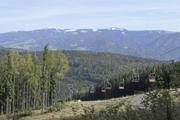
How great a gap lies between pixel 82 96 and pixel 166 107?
18477 cm

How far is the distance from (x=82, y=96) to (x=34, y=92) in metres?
59.9

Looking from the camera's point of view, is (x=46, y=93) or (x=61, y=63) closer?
(x=61, y=63)

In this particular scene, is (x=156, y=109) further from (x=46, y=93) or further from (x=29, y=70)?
(x=46, y=93)

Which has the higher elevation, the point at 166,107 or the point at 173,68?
the point at 173,68

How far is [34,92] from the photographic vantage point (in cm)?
13538

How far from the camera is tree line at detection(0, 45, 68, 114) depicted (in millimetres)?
115375

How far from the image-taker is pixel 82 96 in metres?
194

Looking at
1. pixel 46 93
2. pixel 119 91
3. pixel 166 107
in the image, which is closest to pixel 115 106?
pixel 166 107

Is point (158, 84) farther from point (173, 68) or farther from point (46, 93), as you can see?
point (46, 93)

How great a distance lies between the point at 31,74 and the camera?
12200 cm

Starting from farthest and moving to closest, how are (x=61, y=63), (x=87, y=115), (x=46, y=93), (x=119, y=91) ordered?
(x=119, y=91) < (x=46, y=93) < (x=61, y=63) < (x=87, y=115)

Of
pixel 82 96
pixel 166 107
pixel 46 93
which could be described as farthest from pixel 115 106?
pixel 82 96

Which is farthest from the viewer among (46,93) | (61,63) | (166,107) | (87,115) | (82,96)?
(82,96)

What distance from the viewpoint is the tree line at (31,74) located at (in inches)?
4542
